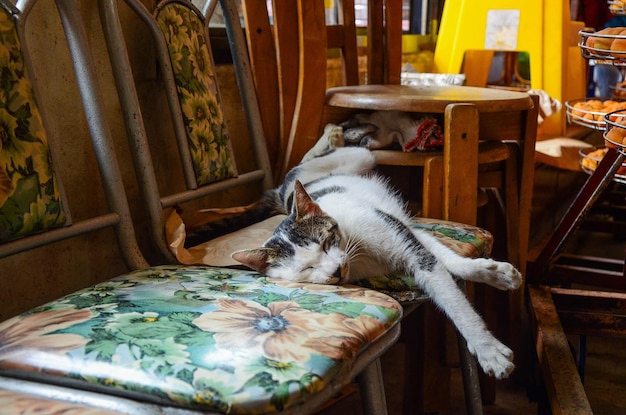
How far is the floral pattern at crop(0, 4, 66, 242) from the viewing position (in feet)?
3.06

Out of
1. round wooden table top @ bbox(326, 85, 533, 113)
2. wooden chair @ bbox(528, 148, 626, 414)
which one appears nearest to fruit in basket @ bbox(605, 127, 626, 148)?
wooden chair @ bbox(528, 148, 626, 414)

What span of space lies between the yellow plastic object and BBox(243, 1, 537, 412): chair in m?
1.11

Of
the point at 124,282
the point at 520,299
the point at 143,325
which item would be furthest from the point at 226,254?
the point at 520,299

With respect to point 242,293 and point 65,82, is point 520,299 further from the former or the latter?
point 65,82

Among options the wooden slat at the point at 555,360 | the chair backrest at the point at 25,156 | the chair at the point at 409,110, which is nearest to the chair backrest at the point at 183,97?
the chair backrest at the point at 25,156

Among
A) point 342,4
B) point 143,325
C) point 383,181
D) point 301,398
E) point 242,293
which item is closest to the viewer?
point 301,398

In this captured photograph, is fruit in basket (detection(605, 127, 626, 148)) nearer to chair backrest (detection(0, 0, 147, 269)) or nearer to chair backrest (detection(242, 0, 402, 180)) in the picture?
chair backrest (detection(242, 0, 402, 180))

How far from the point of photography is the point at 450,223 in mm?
1407

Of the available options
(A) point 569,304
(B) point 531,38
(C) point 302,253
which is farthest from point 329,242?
(B) point 531,38

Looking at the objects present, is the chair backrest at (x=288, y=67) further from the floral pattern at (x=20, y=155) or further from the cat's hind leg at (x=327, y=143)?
the floral pattern at (x=20, y=155)

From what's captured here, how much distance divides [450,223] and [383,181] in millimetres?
264

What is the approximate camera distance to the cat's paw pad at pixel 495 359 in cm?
104

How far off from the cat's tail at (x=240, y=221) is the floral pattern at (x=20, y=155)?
1.14ft

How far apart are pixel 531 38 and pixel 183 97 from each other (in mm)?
1956
